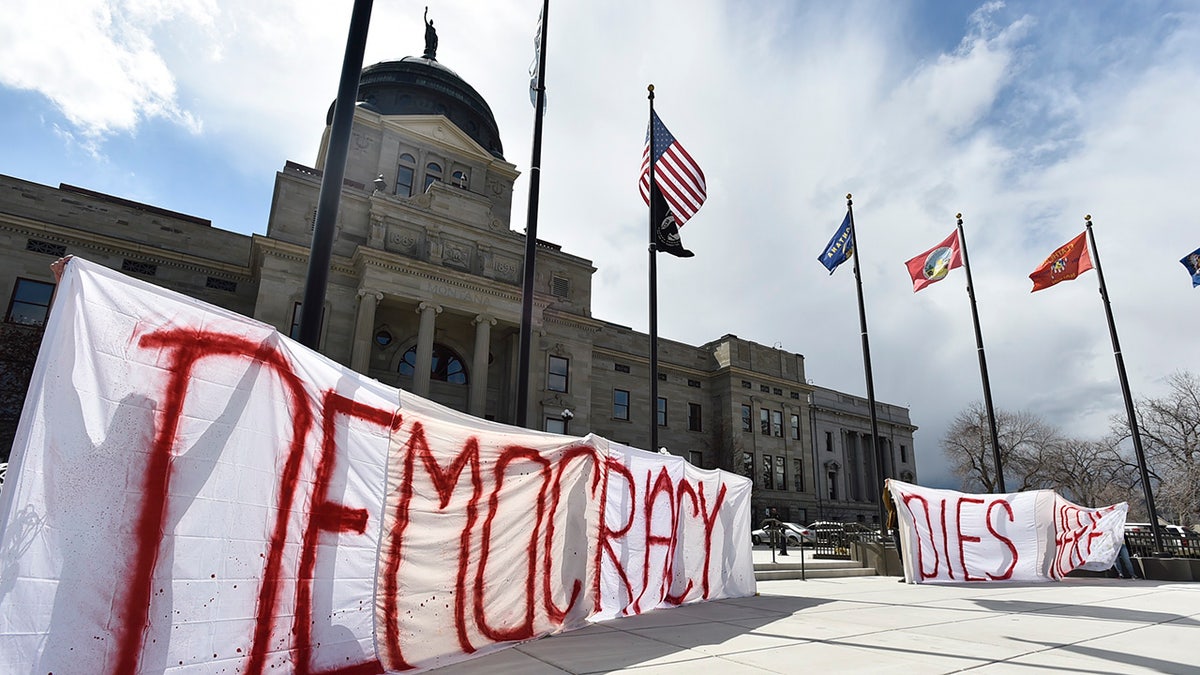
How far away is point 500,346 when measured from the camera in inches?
1242

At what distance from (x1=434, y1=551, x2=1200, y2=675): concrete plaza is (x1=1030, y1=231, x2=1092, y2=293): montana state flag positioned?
11954 millimetres

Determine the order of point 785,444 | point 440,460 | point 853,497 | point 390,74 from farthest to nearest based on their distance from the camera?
point 853,497 < point 785,444 < point 390,74 < point 440,460

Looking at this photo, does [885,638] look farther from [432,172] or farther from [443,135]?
[443,135]

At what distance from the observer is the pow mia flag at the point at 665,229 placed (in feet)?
39.8

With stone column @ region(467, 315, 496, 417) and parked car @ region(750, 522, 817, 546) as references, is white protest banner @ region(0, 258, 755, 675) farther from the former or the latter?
parked car @ region(750, 522, 817, 546)

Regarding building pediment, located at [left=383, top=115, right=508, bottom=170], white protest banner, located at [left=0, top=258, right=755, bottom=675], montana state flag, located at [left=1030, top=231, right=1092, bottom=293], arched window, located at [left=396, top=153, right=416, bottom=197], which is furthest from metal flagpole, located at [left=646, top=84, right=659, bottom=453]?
building pediment, located at [left=383, top=115, right=508, bottom=170]

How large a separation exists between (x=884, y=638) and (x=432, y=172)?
3547 cm

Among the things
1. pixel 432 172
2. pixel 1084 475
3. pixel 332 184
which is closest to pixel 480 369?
pixel 432 172

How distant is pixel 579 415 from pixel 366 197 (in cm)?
1515

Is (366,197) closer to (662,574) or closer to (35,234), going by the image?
(35,234)

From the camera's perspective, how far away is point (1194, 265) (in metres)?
18.6

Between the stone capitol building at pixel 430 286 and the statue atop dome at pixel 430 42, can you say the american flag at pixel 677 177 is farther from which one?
the statue atop dome at pixel 430 42

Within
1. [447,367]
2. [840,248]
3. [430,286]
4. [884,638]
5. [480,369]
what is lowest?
[884,638]

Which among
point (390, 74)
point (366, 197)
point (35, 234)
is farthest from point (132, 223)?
point (390, 74)
